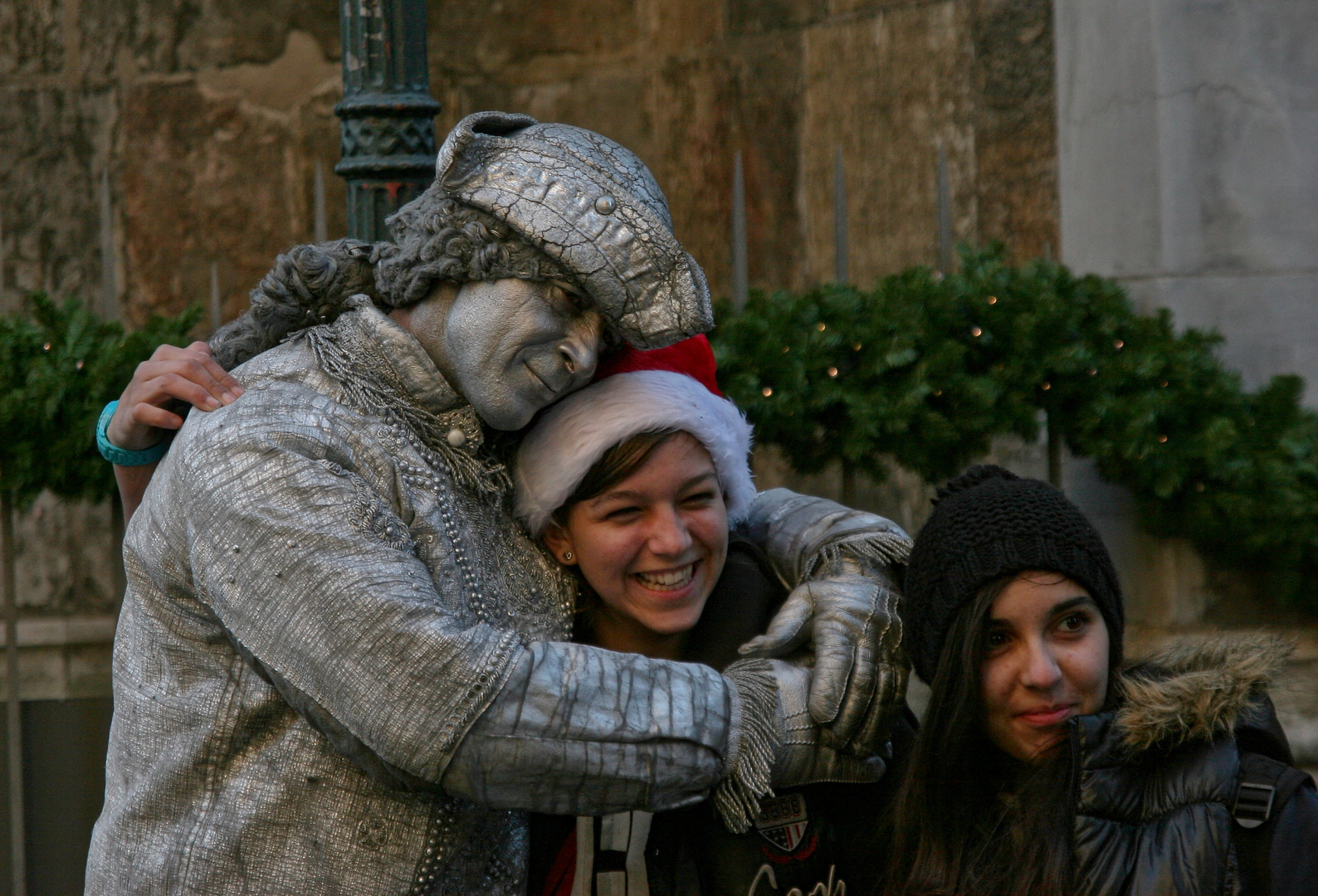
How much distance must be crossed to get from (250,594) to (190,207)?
11.7 ft

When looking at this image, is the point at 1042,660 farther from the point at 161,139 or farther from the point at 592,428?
the point at 161,139

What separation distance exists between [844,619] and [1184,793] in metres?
0.55

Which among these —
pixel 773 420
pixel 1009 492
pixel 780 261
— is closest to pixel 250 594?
pixel 1009 492

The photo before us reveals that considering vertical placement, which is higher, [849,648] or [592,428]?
[592,428]

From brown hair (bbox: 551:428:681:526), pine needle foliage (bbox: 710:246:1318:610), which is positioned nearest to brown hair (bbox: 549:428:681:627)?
brown hair (bbox: 551:428:681:526)

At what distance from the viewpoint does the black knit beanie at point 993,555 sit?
2.19 m

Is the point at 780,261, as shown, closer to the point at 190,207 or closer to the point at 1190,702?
the point at 190,207

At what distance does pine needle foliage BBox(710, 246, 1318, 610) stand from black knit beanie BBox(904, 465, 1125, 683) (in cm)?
97

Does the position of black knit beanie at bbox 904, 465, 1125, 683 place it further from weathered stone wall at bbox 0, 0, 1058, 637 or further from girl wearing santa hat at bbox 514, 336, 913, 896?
weathered stone wall at bbox 0, 0, 1058, 637

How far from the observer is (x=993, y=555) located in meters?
2.19

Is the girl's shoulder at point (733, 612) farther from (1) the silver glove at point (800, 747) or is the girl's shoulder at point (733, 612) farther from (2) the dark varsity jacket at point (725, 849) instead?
(1) the silver glove at point (800, 747)

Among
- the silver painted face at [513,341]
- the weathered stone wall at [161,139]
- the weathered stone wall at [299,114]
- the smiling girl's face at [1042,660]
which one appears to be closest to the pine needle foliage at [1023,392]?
the smiling girl's face at [1042,660]

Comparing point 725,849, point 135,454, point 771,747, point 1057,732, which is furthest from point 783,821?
point 135,454

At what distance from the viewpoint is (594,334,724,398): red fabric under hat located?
93.7 inches
